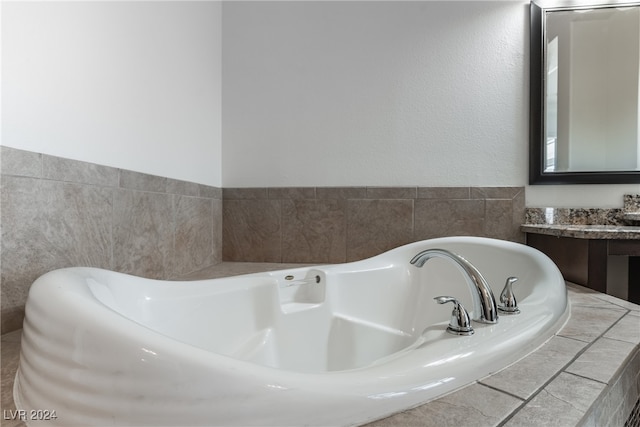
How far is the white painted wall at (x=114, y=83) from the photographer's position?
881 millimetres

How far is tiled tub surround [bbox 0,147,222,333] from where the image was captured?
84 centimetres

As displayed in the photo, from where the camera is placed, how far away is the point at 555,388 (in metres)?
0.56

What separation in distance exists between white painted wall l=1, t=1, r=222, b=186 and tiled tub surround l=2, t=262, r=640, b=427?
58 cm

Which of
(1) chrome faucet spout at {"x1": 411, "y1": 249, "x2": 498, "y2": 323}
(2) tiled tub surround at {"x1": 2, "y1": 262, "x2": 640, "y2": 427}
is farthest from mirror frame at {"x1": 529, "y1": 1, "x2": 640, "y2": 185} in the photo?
(1) chrome faucet spout at {"x1": 411, "y1": 249, "x2": 498, "y2": 323}

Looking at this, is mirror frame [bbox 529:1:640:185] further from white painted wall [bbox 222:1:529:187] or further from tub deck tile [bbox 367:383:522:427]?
tub deck tile [bbox 367:383:522:427]

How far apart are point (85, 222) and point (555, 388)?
1.26m

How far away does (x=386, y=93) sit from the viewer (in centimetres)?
194

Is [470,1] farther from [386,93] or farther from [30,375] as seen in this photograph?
[30,375]

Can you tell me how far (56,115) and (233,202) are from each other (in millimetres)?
1102

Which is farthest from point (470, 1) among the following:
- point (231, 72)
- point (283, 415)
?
point (283, 415)

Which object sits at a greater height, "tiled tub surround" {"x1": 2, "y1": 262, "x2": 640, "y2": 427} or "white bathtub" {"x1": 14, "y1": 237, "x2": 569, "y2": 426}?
"white bathtub" {"x1": 14, "y1": 237, "x2": 569, "y2": 426}

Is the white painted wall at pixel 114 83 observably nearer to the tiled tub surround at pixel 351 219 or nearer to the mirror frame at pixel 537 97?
the tiled tub surround at pixel 351 219

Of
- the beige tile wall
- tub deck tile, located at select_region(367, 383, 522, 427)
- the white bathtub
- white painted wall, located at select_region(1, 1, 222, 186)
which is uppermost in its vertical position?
white painted wall, located at select_region(1, 1, 222, 186)

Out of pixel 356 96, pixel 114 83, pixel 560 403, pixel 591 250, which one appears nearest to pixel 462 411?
pixel 560 403
